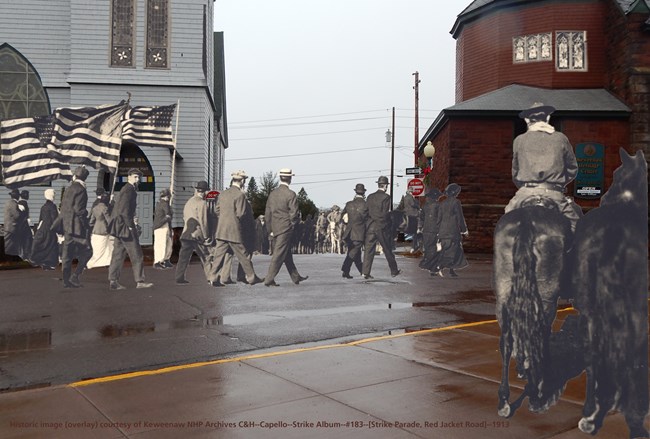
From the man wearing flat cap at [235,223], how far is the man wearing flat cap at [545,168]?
7.51m

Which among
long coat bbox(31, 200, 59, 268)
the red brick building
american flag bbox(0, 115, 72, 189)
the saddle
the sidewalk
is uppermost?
the red brick building

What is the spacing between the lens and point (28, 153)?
13.4 m

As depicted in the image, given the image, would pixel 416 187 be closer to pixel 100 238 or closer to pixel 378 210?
pixel 378 210

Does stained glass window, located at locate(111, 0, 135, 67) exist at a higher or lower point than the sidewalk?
higher

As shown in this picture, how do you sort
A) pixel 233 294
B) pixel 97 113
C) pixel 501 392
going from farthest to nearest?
pixel 97 113 < pixel 233 294 < pixel 501 392

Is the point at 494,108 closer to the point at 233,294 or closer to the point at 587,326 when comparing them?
the point at 233,294

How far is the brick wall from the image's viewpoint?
2473 centimetres

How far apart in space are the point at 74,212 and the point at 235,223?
3.17 m

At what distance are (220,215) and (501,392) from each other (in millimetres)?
8148

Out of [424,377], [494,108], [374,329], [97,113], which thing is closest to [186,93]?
[97,113]

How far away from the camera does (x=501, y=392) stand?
14.1 feet

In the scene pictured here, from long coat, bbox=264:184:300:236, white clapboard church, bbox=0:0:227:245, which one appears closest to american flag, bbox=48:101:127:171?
long coat, bbox=264:184:300:236

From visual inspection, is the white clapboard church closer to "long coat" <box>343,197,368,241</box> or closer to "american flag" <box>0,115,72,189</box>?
"american flag" <box>0,115,72,189</box>

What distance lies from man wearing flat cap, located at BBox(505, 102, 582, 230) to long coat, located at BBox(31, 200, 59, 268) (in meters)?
11.4
